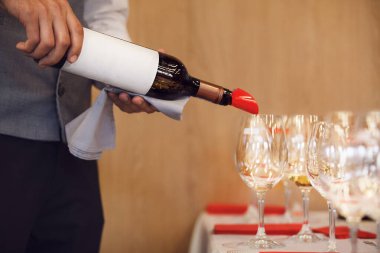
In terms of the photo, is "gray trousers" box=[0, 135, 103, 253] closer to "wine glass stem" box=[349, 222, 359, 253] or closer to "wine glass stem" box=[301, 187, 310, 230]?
"wine glass stem" box=[301, 187, 310, 230]

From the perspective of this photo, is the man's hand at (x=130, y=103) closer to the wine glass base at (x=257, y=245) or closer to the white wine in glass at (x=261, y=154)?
the white wine in glass at (x=261, y=154)

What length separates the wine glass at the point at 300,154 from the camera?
852 mm

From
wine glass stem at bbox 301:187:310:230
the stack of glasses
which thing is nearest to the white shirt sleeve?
the stack of glasses

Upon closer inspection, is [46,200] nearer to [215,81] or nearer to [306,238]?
[306,238]

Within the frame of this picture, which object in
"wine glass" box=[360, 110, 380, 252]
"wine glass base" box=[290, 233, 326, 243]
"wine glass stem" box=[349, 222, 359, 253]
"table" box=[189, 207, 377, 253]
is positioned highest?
"wine glass" box=[360, 110, 380, 252]

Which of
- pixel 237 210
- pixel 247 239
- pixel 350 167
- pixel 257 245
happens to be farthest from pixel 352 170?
pixel 237 210

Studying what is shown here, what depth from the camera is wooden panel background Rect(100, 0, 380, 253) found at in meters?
1.67

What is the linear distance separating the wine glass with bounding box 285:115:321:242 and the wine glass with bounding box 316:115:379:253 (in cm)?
23

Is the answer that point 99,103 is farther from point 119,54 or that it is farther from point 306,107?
point 306,107

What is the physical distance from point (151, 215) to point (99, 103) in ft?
2.92

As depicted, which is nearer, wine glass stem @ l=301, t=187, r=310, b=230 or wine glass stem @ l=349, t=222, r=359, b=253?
wine glass stem @ l=349, t=222, r=359, b=253

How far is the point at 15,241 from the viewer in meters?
0.92

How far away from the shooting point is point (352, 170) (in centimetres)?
53

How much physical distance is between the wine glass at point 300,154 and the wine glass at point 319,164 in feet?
0.43
